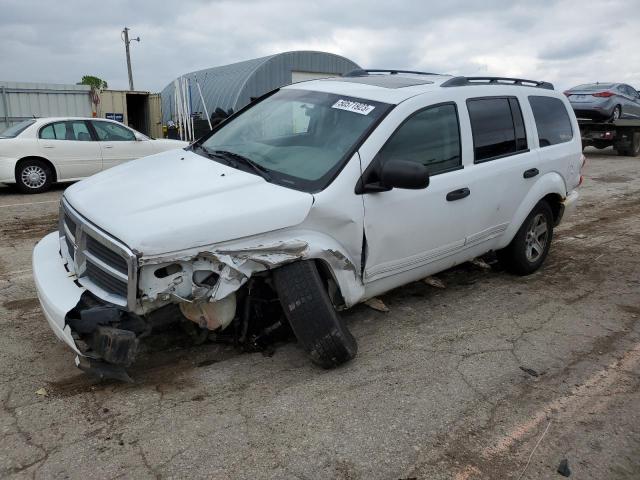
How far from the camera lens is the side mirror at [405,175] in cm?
334

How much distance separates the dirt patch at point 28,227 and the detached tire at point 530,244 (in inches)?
221

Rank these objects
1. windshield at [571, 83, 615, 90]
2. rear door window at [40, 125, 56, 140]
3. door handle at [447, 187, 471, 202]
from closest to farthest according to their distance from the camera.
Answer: door handle at [447, 187, 471, 202] < rear door window at [40, 125, 56, 140] < windshield at [571, 83, 615, 90]

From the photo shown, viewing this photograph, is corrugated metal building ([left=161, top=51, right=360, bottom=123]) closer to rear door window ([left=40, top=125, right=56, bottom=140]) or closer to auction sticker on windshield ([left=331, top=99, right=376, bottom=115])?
rear door window ([left=40, top=125, right=56, bottom=140])

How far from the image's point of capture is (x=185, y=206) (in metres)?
3.06

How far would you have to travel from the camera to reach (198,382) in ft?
10.7

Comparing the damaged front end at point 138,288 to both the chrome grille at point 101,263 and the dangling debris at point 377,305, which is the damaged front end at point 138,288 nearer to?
the chrome grille at point 101,263

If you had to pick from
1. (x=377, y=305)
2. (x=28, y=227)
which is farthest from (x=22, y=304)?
(x=28, y=227)

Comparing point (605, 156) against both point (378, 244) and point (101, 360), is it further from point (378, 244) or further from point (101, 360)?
point (101, 360)

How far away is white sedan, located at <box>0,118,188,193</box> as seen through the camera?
397 inches

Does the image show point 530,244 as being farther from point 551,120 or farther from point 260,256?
point 260,256

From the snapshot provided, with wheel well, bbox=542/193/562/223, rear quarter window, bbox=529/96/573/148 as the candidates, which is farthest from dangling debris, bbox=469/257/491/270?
rear quarter window, bbox=529/96/573/148

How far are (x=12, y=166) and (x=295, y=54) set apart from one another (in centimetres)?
1387

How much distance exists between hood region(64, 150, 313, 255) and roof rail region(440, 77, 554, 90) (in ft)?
6.16

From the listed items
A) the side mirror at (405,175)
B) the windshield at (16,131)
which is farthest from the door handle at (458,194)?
the windshield at (16,131)
